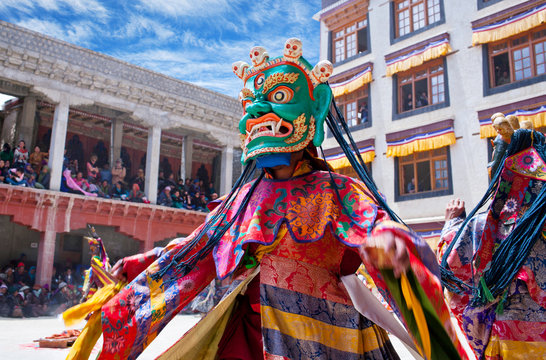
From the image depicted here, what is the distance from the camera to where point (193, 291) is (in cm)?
254

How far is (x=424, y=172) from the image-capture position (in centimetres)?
1465

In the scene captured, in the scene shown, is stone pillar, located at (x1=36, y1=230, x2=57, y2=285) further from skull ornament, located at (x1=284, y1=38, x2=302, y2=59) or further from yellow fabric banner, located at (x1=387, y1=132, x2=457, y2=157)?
skull ornament, located at (x1=284, y1=38, x2=302, y2=59)

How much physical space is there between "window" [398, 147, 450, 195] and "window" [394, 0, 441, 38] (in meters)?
4.23

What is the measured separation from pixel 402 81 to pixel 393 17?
→ 232 cm

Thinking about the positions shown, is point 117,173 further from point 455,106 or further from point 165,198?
point 455,106

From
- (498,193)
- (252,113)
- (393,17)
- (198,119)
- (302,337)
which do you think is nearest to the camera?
(302,337)

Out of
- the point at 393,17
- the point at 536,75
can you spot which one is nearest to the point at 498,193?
the point at 536,75

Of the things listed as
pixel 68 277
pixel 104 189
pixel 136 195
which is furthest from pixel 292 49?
pixel 136 195

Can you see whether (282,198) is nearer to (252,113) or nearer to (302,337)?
(252,113)

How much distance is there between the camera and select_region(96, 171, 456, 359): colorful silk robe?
2.26m

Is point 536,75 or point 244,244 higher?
point 536,75

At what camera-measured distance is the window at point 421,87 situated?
14.5 metres

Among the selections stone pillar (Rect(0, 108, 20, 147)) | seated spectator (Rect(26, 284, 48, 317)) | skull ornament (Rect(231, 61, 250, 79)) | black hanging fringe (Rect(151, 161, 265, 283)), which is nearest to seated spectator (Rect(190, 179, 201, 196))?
stone pillar (Rect(0, 108, 20, 147))

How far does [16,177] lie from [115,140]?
479cm
